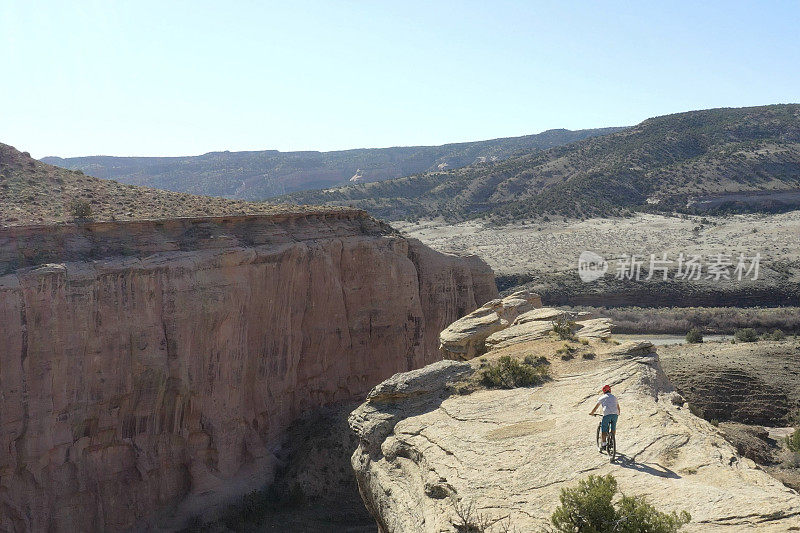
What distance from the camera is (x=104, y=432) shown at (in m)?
19.5

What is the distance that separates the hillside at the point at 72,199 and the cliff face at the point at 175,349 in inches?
51.2

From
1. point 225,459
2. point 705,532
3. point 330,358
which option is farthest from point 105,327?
point 705,532

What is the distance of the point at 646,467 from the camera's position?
11531 millimetres

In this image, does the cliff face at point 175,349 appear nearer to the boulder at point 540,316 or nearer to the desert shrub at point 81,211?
the desert shrub at point 81,211

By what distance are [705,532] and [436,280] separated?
67.6 ft

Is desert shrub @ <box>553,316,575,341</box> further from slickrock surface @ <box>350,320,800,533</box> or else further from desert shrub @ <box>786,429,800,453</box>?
desert shrub @ <box>786,429,800,453</box>

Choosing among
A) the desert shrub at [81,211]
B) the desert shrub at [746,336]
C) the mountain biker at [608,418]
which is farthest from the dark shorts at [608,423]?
the desert shrub at [746,336]

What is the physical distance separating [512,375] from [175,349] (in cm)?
1042

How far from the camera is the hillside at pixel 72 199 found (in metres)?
21.9

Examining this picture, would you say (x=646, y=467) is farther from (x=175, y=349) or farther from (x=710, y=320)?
(x=710, y=320)

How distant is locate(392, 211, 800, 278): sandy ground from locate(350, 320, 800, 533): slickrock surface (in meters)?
47.0

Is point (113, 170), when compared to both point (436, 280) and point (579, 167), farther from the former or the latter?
point (436, 280)

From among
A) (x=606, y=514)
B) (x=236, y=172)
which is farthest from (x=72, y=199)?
(x=236, y=172)

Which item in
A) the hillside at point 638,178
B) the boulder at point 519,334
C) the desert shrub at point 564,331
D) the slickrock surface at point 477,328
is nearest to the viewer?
the desert shrub at point 564,331
